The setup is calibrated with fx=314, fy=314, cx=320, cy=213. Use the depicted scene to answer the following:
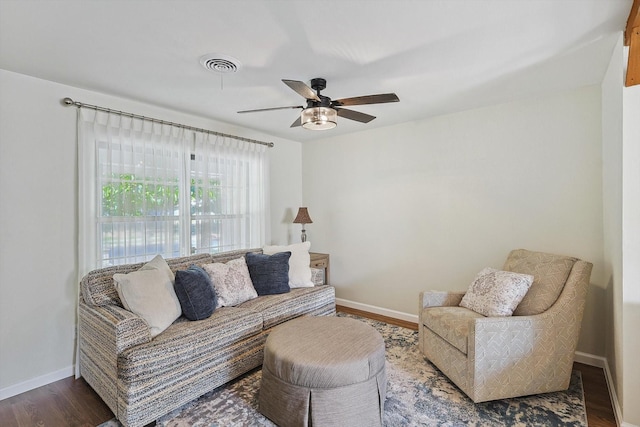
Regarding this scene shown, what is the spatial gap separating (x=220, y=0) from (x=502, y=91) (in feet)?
8.15

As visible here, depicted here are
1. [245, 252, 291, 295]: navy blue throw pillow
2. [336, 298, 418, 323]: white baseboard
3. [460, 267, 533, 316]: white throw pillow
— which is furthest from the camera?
[336, 298, 418, 323]: white baseboard

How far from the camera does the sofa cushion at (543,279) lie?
2.40m

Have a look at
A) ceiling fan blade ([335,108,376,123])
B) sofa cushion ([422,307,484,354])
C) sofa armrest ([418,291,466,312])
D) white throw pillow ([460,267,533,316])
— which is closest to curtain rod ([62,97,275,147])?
ceiling fan blade ([335,108,376,123])

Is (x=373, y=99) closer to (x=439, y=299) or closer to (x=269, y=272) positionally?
(x=439, y=299)

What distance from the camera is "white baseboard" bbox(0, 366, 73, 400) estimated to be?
2.32 m

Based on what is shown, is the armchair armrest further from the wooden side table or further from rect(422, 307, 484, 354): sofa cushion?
the wooden side table

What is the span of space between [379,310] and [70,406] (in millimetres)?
3126

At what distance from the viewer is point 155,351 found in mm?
1989

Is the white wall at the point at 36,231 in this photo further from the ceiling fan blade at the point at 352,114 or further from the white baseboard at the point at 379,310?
the white baseboard at the point at 379,310

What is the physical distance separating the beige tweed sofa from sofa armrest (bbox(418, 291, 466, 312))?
129cm

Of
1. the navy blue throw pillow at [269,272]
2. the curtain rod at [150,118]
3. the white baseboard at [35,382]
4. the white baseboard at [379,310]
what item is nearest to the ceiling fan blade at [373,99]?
the navy blue throw pillow at [269,272]

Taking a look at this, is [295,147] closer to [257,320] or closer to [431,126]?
[431,126]

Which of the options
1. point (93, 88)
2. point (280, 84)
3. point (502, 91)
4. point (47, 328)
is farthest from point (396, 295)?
point (93, 88)

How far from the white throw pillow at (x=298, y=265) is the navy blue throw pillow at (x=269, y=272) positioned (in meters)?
0.13
